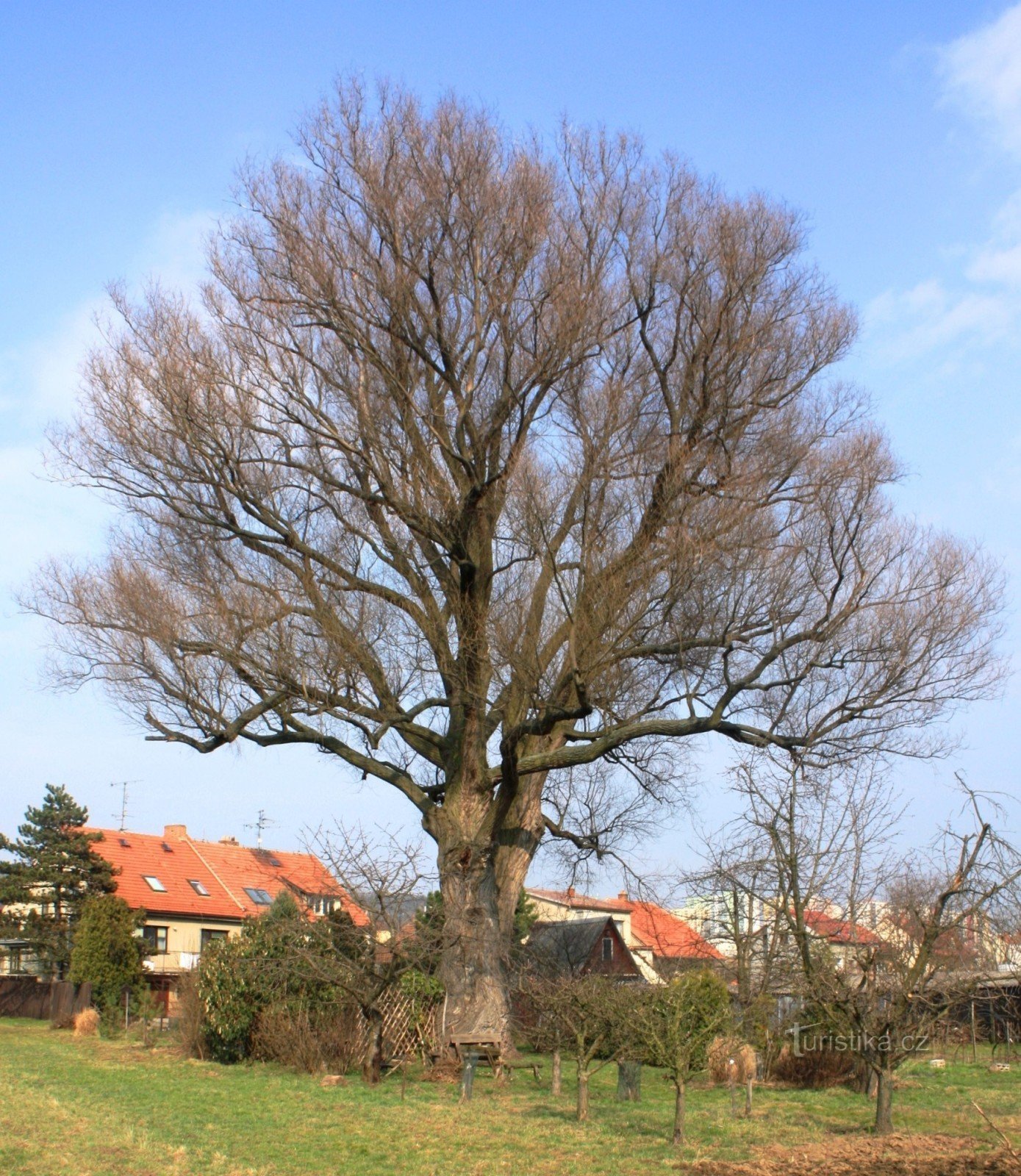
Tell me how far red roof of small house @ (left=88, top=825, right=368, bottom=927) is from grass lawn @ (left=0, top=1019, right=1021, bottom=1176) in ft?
61.1

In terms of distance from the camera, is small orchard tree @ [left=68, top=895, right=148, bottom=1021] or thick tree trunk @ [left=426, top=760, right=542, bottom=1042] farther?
small orchard tree @ [left=68, top=895, right=148, bottom=1021]

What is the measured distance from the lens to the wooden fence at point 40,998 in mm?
24859

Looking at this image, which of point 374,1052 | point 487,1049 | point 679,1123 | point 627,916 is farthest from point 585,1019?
point 627,916

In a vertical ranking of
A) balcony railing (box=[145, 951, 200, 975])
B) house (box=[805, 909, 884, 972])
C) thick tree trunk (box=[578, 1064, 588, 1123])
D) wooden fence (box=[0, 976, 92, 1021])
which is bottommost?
wooden fence (box=[0, 976, 92, 1021])

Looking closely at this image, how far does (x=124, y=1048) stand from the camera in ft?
60.6

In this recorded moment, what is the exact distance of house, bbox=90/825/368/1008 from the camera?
3347 cm

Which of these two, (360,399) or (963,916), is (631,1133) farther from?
(360,399)

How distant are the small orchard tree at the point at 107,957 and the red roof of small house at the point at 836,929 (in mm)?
16066

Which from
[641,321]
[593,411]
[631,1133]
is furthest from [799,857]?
[641,321]

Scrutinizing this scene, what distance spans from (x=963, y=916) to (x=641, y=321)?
9.15 meters

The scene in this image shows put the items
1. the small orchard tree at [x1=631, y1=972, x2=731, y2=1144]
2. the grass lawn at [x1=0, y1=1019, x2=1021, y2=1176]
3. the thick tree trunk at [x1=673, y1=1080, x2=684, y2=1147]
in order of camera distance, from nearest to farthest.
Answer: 1. the grass lawn at [x1=0, y1=1019, x2=1021, y2=1176]
2. the thick tree trunk at [x1=673, y1=1080, x2=684, y2=1147]
3. the small orchard tree at [x1=631, y1=972, x2=731, y2=1144]

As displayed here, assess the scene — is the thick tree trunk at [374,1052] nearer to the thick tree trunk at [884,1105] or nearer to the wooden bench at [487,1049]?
the wooden bench at [487,1049]

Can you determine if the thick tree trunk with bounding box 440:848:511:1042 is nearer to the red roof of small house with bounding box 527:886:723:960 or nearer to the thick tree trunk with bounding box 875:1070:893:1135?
the red roof of small house with bounding box 527:886:723:960

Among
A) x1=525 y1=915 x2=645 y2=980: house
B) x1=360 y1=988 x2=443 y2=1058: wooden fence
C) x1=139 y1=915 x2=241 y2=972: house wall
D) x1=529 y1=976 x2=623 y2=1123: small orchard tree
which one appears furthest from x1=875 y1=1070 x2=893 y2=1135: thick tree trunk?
x1=139 y1=915 x2=241 y2=972: house wall
